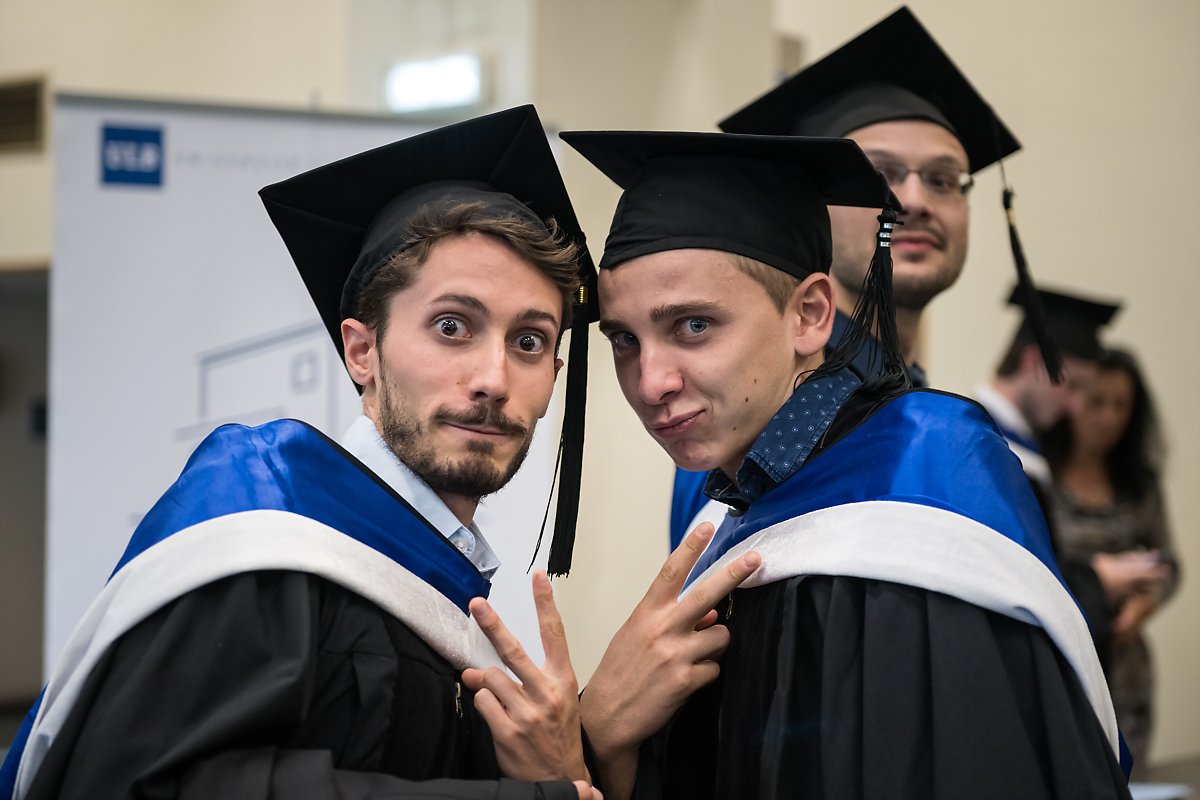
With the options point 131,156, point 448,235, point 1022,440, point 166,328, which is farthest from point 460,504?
point 1022,440

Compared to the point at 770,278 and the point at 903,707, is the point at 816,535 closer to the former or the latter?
the point at 903,707

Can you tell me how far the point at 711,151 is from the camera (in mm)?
2107

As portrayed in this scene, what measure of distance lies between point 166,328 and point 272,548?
242 centimetres

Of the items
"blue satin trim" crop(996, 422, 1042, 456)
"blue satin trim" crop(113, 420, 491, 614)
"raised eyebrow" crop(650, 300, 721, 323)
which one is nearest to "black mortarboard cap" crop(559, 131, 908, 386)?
"raised eyebrow" crop(650, 300, 721, 323)

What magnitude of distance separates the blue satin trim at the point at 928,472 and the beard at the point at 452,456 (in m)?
0.44

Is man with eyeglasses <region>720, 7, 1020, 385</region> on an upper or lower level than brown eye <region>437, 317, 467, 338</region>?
upper

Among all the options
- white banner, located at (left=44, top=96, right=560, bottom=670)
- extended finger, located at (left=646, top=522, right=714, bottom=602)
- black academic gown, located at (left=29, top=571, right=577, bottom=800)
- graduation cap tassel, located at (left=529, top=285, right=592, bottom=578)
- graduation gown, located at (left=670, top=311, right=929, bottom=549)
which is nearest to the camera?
black academic gown, located at (left=29, top=571, right=577, bottom=800)

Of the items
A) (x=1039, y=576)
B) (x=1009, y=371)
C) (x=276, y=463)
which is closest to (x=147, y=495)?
(x=276, y=463)

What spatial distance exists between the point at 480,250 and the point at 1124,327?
620 cm

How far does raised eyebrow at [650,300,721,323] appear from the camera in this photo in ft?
6.52

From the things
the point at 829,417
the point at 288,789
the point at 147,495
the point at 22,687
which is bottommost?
the point at 22,687

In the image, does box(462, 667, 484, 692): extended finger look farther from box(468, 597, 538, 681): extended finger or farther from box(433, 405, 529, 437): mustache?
box(433, 405, 529, 437): mustache

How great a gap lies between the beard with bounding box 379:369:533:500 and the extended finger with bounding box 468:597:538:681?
0.22 metres

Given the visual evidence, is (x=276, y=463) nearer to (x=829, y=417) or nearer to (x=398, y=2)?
(x=829, y=417)
